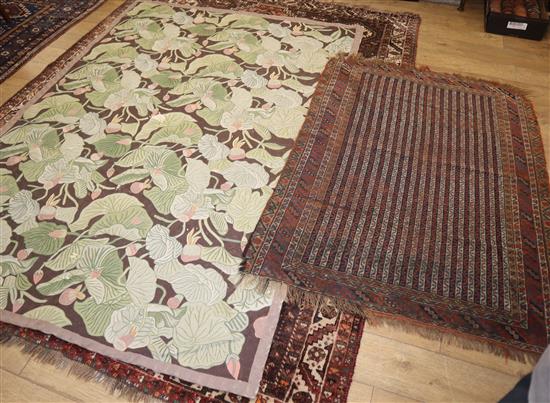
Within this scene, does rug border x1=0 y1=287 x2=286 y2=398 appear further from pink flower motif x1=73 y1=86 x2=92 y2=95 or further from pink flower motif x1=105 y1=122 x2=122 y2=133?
pink flower motif x1=73 y1=86 x2=92 y2=95

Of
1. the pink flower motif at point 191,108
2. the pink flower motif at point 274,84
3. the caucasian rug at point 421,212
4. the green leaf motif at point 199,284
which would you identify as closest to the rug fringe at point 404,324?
the caucasian rug at point 421,212

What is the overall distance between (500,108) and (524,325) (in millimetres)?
1218

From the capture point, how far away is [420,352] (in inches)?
54.5

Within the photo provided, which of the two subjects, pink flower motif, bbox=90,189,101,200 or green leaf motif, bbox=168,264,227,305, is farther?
pink flower motif, bbox=90,189,101,200

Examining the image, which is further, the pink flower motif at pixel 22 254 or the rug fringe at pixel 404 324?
the pink flower motif at pixel 22 254

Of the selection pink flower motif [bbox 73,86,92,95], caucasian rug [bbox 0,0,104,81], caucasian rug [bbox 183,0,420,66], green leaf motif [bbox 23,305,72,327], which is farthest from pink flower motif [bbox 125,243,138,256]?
caucasian rug [bbox 183,0,420,66]

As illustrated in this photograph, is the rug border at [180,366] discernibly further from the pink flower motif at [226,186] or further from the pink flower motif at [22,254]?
the pink flower motif at [226,186]

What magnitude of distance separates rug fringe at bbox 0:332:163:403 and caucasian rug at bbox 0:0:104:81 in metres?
1.64

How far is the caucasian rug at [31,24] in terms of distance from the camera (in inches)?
98.5

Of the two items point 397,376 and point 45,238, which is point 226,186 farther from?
point 397,376

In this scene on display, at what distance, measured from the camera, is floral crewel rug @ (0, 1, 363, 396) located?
1.46 m

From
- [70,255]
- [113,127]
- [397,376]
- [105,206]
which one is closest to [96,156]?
[113,127]

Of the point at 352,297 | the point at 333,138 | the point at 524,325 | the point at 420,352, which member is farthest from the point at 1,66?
the point at 524,325

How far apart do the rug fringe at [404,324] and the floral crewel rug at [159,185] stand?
5cm
